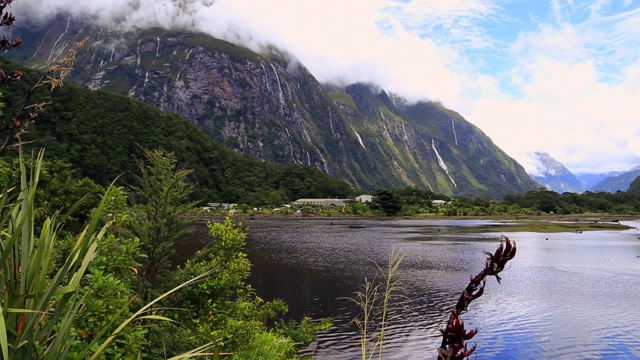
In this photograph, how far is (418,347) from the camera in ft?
70.7

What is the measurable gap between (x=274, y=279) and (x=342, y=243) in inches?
1097

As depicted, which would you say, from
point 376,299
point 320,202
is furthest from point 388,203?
point 376,299

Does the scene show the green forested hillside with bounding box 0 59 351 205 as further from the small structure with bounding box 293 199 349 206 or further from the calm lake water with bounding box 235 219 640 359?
the calm lake water with bounding box 235 219 640 359

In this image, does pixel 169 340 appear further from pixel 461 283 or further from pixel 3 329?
pixel 461 283

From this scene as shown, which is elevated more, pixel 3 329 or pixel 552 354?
pixel 3 329

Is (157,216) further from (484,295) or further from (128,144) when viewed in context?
(128,144)

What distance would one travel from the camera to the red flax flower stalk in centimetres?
148

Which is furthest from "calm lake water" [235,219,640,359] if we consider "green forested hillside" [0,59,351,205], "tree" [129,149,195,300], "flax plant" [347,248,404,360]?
"green forested hillside" [0,59,351,205]

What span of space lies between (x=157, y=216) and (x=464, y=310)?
11.4 m

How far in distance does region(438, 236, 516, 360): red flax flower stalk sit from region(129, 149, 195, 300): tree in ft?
36.0

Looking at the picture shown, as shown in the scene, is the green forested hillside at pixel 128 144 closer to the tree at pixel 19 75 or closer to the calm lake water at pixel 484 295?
the calm lake water at pixel 484 295

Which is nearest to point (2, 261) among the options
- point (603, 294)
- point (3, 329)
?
point (3, 329)

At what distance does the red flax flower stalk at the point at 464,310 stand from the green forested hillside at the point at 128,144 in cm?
12423

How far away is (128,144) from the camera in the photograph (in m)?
155
